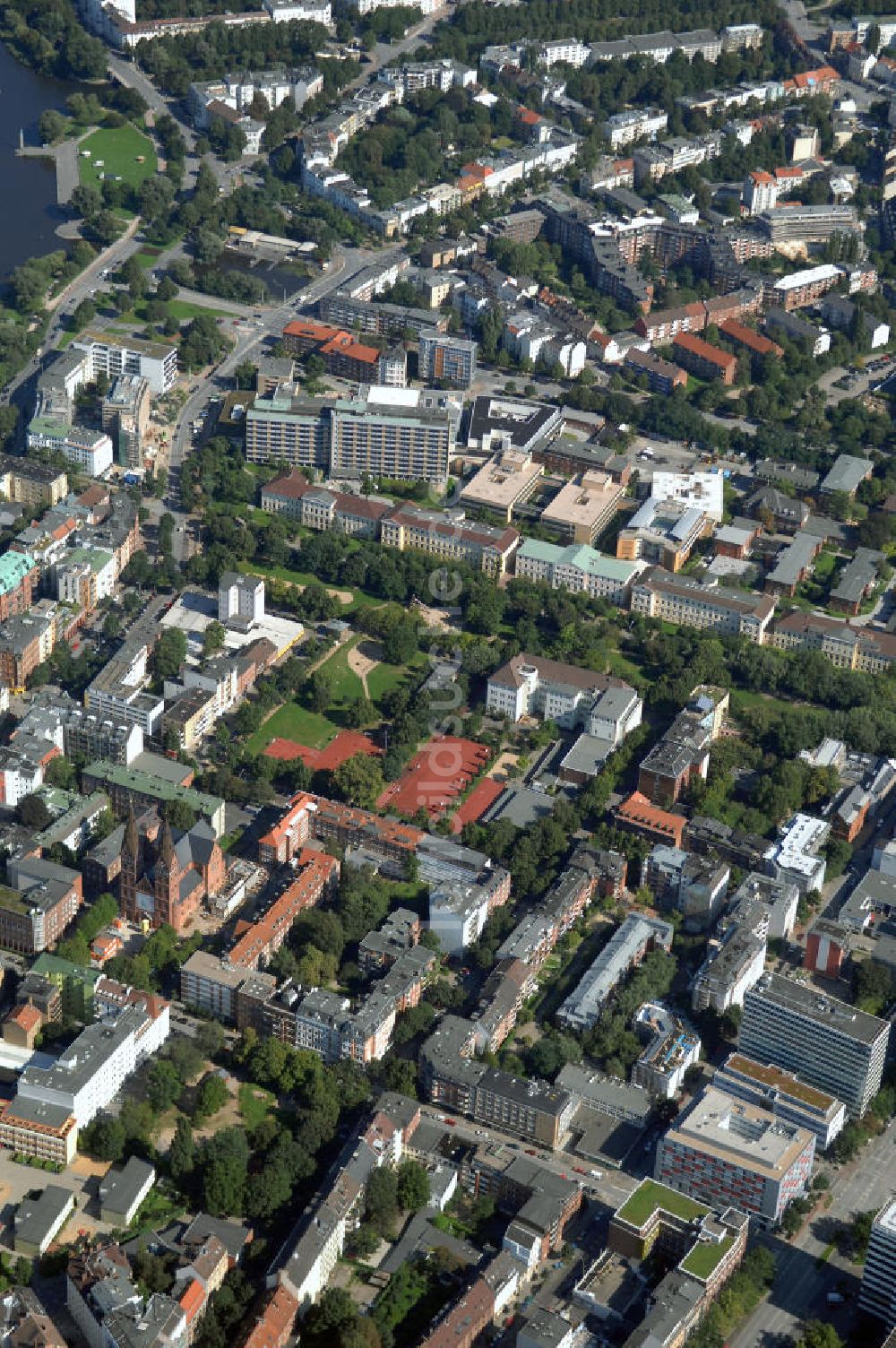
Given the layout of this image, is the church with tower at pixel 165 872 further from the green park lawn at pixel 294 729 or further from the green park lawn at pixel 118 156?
the green park lawn at pixel 118 156

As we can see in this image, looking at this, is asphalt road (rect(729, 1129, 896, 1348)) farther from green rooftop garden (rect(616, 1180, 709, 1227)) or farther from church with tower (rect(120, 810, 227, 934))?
church with tower (rect(120, 810, 227, 934))

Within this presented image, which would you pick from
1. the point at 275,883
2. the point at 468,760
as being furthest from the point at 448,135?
the point at 275,883

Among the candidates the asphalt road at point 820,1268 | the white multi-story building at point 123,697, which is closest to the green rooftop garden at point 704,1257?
the asphalt road at point 820,1268

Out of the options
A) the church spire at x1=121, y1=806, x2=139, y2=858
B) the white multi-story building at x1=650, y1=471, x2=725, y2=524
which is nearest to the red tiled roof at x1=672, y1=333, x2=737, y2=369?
the white multi-story building at x1=650, y1=471, x2=725, y2=524

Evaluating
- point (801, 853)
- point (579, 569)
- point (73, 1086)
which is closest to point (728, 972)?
point (801, 853)

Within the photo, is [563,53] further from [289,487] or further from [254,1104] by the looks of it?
[254,1104]

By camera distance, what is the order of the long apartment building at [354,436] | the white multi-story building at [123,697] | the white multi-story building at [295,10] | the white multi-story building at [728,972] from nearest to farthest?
1. the white multi-story building at [728,972]
2. the white multi-story building at [123,697]
3. the long apartment building at [354,436]
4. the white multi-story building at [295,10]
